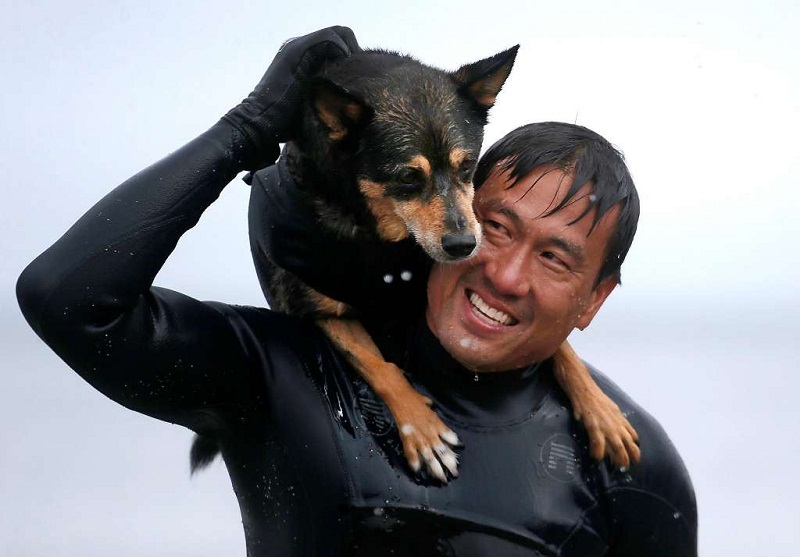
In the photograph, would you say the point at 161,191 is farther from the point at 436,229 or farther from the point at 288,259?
the point at 436,229

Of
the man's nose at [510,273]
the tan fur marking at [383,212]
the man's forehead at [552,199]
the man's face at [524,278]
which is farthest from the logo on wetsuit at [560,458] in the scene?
the tan fur marking at [383,212]

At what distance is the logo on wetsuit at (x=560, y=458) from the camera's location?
201cm

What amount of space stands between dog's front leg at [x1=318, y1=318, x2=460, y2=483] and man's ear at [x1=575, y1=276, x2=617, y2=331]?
0.35 meters

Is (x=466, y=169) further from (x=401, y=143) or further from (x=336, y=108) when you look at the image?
(x=336, y=108)

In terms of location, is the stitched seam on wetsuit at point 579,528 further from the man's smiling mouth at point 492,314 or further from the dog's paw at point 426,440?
the man's smiling mouth at point 492,314

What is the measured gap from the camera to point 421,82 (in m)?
2.35

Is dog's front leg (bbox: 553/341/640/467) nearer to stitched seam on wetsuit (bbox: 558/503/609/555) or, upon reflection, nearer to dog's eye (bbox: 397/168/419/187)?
stitched seam on wetsuit (bbox: 558/503/609/555)

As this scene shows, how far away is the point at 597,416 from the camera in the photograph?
207 centimetres

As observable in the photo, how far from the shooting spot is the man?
185 centimetres

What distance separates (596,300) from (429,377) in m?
0.38

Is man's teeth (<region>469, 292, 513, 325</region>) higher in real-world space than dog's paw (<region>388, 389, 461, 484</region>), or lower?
higher

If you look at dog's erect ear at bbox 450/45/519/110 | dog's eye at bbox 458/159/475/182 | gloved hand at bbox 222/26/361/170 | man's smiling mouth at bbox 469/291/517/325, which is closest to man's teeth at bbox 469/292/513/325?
man's smiling mouth at bbox 469/291/517/325

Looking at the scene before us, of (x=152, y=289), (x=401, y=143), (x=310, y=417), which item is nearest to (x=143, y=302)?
(x=152, y=289)

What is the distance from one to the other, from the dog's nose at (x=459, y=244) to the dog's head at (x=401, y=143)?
102 mm
